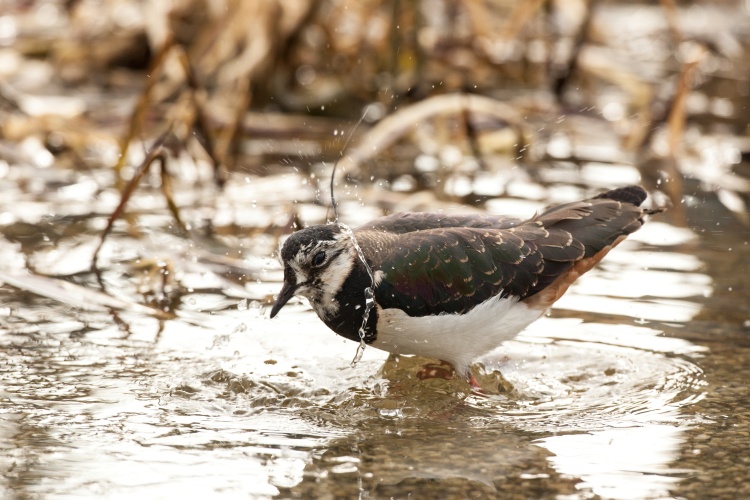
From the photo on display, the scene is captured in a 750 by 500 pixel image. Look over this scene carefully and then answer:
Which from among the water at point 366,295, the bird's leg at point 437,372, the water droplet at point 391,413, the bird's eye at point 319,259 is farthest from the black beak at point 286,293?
the bird's leg at point 437,372

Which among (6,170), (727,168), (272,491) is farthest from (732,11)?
(272,491)

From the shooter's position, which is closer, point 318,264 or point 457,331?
point 318,264

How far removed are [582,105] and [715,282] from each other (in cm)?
458

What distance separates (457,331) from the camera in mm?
5605

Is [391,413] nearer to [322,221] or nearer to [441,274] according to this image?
[441,274]

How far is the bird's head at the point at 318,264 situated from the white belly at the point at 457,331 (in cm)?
28

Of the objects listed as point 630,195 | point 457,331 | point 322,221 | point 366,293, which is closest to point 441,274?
point 457,331

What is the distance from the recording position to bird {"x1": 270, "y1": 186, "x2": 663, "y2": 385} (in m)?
5.49

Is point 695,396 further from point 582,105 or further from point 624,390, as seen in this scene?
point 582,105

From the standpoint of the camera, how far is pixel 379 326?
546cm

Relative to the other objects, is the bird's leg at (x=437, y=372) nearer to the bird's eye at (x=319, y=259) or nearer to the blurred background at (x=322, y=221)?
the blurred background at (x=322, y=221)

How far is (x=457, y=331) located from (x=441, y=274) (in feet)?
1.01

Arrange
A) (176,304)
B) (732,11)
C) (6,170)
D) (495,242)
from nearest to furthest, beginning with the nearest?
(495,242)
(176,304)
(6,170)
(732,11)

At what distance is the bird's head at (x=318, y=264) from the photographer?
547cm
